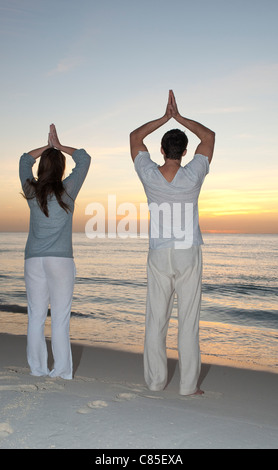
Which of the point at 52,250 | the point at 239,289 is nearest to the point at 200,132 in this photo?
the point at 52,250

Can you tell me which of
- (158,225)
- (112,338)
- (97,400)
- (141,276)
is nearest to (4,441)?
(97,400)

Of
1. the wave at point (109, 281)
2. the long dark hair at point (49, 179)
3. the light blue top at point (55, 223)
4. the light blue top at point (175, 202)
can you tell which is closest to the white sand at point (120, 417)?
the light blue top at point (55, 223)

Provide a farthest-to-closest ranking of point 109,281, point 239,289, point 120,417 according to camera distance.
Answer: point 109,281 → point 239,289 → point 120,417

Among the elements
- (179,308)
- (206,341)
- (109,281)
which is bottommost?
(109,281)

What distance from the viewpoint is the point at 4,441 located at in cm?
222

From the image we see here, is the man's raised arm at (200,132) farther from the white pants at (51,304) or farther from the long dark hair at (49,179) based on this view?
the white pants at (51,304)

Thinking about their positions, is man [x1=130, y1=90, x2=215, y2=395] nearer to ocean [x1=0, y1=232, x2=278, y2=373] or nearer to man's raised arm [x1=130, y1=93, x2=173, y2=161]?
man's raised arm [x1=130, y1=93, x2=173, y2=161]

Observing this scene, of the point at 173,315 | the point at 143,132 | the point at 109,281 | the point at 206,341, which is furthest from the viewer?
the point at 109,281

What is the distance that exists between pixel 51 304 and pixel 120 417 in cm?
131

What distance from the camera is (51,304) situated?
3.64 m

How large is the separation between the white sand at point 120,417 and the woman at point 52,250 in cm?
26

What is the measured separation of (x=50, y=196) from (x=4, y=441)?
1.91 m

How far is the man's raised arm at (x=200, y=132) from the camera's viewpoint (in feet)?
A: 11.6

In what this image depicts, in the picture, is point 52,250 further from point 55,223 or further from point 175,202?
point 175,202
